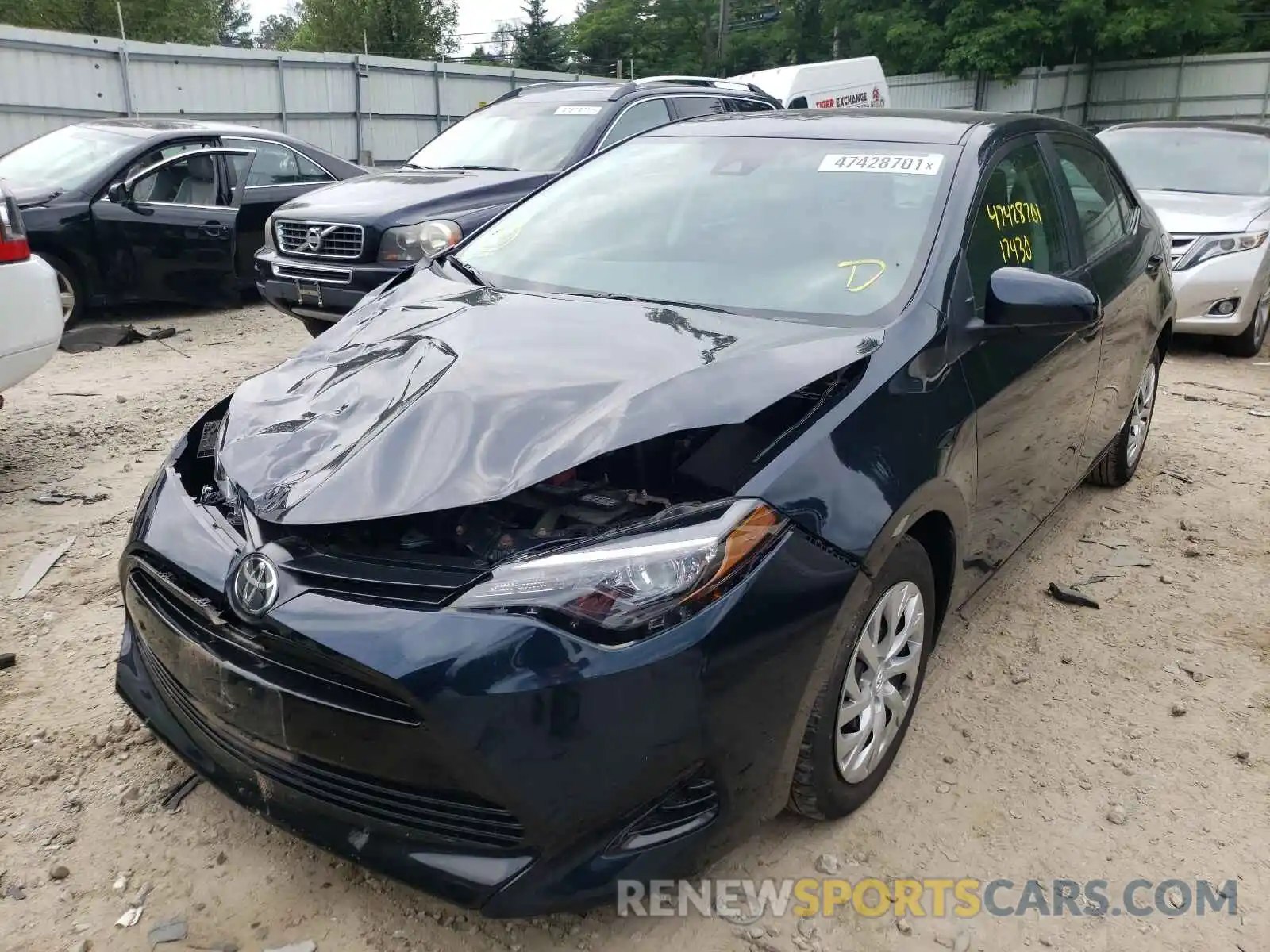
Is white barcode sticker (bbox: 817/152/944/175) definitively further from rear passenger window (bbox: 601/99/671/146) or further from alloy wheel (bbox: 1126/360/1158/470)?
rear passenger window (bbox: 601/99/671/146)

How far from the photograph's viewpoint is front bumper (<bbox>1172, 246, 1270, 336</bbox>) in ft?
22.6

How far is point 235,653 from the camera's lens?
198 cm

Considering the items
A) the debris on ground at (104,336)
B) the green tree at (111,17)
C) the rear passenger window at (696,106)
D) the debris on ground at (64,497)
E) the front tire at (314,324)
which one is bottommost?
the debris on ground at (64,497)

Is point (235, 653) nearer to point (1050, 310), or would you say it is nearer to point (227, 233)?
point (1050, 310)

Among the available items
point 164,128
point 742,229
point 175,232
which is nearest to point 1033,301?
point 742,229

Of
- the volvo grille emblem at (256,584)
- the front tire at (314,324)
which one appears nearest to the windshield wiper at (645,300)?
the volvo grille emblem at (256,584)

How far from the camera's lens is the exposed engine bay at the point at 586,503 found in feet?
6.51

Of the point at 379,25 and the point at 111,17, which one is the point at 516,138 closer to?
the point at 111,17

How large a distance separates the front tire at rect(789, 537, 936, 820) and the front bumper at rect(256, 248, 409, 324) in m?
4.33

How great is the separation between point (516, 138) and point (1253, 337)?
553cm

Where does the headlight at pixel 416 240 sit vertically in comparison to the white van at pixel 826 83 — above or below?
below

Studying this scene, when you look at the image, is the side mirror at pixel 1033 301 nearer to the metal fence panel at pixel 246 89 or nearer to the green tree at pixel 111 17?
the metal fence panel at pixel 246 89

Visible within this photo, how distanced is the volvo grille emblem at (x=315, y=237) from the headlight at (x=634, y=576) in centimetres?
496

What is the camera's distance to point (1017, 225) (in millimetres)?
3137
